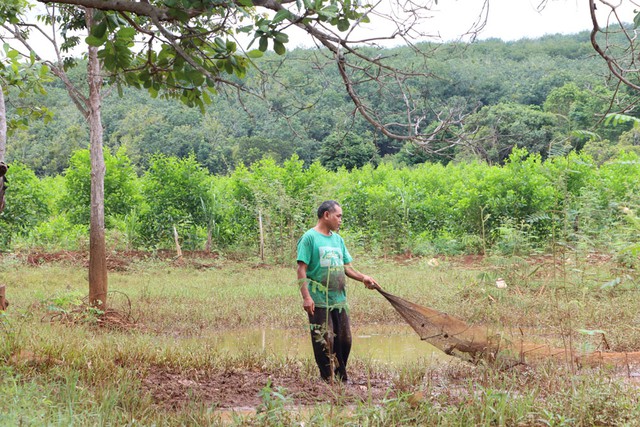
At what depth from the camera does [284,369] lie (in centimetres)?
576

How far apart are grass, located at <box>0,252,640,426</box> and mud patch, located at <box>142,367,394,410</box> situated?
3 cm

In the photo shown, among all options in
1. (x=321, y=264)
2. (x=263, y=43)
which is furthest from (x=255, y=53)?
(x=321, y=264)

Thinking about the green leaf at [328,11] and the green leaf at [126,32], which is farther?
the green leaf at [126,32]

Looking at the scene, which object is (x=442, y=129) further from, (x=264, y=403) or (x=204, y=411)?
(x=204, y=411)

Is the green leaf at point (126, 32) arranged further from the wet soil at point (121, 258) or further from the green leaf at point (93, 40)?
the wet soil at point (121, 258)

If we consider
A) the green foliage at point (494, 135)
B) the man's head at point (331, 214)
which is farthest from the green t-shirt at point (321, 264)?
the green foliage at point (494, 135)

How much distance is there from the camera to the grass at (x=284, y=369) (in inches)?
152

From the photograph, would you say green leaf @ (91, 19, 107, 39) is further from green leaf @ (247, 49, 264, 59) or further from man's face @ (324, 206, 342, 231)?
man's face @ (324, 206, 342, 231)

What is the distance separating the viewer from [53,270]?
44.7 feet

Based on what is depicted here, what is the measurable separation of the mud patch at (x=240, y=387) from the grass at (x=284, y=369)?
0.10ft

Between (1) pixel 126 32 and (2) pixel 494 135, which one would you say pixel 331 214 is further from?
(1) pixel 126 32

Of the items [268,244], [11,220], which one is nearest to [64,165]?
[11,220]

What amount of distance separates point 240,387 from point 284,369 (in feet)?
2.11

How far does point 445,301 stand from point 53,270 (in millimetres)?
8546
